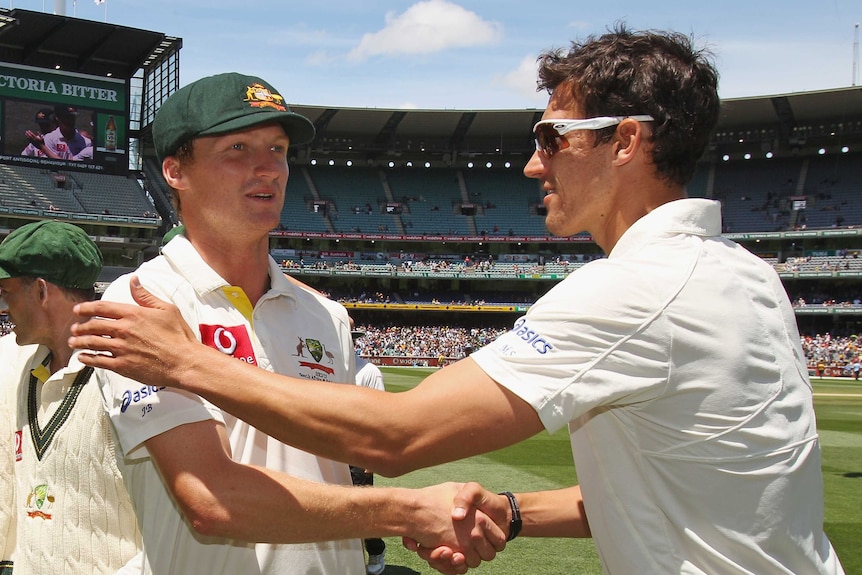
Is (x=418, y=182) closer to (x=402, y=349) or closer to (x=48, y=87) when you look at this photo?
(x=402, y=349)

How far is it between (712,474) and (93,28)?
60.6m

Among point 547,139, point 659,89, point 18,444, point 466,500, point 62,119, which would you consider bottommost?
point 18,444

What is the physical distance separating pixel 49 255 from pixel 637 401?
8.62 ft

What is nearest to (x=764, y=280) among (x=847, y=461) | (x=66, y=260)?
(x=66, y=260)

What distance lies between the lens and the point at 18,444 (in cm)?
334

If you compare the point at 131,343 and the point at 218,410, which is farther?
the point at 218,410

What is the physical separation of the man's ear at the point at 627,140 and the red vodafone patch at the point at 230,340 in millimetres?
1408

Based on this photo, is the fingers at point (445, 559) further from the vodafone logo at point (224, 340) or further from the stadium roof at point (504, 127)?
the stadium roof at point (504, 127)

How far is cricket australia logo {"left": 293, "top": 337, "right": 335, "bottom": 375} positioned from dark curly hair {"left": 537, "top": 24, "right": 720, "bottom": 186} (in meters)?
1.24

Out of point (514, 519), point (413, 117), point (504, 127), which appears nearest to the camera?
point (514, 519)

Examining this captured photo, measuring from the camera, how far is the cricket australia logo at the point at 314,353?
8.87 ft

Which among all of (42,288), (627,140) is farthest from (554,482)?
(627,140)

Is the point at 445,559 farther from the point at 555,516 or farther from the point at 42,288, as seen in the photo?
the point at 42,288

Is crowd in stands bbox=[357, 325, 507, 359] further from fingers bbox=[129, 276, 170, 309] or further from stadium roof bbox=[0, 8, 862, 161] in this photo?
fingers bbox=[129, 276, 170, 309]
